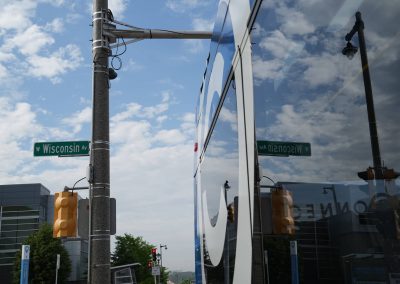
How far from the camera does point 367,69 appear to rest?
1685mm

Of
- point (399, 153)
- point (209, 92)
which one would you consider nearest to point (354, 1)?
point (399, 153)

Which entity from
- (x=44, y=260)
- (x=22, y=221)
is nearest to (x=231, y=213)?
(x=44, y=260)

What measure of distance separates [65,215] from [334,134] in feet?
18.5

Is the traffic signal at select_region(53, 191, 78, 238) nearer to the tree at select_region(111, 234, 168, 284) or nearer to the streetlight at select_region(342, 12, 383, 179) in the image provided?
the streetlight at select_region(342, 12, 383, 179)

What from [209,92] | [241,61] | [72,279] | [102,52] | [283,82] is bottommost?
[72,279]

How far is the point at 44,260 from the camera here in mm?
49500

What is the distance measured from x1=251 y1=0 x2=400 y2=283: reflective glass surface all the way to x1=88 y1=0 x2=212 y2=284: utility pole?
457 centimetres

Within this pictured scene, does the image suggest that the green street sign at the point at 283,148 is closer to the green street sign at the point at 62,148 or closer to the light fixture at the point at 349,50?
the light fixture at the point at 349,50

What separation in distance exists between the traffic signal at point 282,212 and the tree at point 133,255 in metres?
68.4

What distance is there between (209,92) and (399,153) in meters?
4.21

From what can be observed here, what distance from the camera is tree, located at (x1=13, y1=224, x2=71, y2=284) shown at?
49219 millimetres

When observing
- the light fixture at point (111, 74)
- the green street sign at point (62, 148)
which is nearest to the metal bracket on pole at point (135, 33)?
the light fixture at point (111, 74)

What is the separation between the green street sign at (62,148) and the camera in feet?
24.9

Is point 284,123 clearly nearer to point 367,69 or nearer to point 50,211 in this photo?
point 367,69
